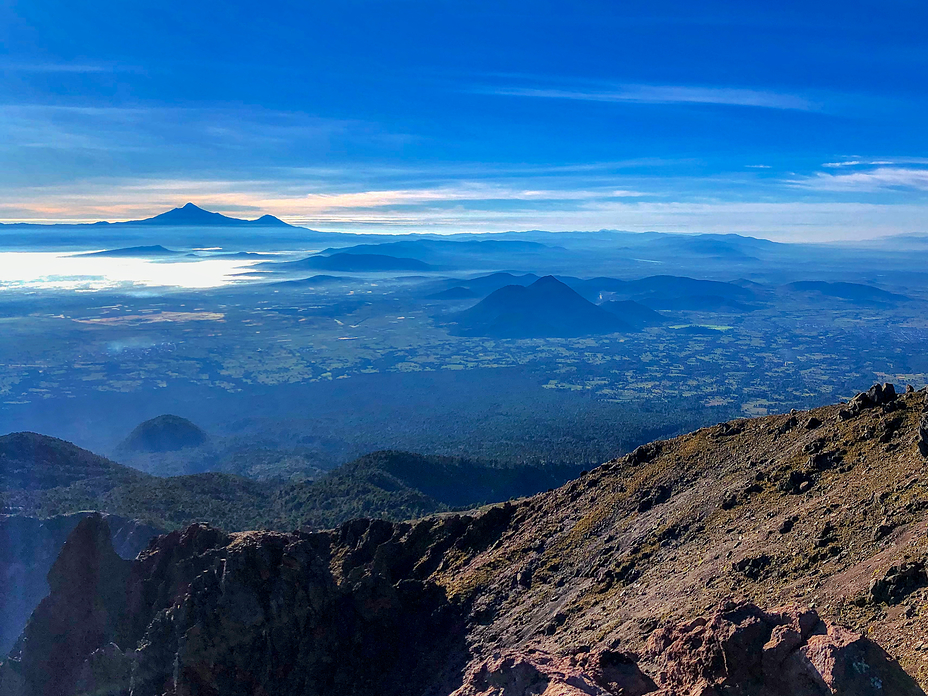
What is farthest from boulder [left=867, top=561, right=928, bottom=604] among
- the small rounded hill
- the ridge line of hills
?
the small rounded hill

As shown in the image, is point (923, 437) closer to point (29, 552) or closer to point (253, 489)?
point (29, 552)

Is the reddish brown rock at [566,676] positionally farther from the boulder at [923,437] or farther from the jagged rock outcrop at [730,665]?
the boulder at [923,437]

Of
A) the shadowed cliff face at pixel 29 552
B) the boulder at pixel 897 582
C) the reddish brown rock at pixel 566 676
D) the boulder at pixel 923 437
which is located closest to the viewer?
the reddish brown rock at pixel 566 676

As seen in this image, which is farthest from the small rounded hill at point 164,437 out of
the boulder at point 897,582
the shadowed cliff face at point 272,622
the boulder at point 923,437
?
the boulder at point 897,582

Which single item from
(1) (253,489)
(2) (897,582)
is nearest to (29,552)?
(1) (253,489)

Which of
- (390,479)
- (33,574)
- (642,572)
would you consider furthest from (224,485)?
(642,572)

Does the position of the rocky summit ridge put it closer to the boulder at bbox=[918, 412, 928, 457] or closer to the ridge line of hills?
the boulder at bbox=[918, 412, 928, 457]

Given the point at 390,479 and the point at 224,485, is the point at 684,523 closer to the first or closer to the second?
the point at 390,479
